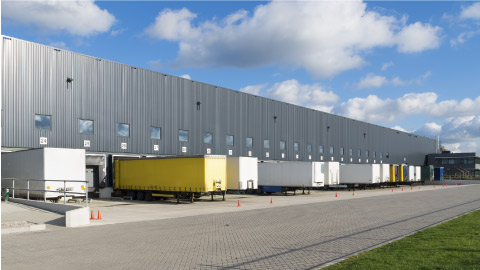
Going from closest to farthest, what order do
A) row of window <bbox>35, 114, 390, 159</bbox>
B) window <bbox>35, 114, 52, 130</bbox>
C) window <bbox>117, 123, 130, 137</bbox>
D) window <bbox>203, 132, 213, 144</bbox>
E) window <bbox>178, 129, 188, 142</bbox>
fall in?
1. window <bbox>35, 114, 52, 130</bbox>
2. row of window <bbox>35, 114, 390, 159</bbox>
3. window <bbox>117, 123, 130, 137</bbox>
4. window <bbox>178, 129, 188, 142</bbox>
5. window <bbox>203, 132, 213, 144</bbox>

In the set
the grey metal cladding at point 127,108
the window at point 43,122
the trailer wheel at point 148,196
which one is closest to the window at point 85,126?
the grey metal cladding at point 127,108

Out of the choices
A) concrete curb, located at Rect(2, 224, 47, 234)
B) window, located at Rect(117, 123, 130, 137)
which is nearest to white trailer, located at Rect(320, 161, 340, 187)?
window, located at Rect(117, 123, 130, 137)

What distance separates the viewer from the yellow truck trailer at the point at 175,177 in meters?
29.0

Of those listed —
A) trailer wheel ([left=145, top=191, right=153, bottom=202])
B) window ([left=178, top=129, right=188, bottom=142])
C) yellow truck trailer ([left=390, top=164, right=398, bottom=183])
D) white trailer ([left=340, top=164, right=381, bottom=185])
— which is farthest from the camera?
yellow truck trailer ([left=390, top=164, right=398, bottom=183])

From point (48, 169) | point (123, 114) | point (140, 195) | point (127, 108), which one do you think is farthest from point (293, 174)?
point (48, 169)

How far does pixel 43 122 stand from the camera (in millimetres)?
31047

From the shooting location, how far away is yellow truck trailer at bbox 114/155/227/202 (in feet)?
95.1

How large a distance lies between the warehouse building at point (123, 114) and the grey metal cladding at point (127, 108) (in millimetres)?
67

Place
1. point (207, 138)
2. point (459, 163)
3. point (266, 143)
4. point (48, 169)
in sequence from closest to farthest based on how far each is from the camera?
point (48, 169) < point (207, 138) < point (266, 143) < point (459, 163)

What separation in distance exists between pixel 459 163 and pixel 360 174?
234ft

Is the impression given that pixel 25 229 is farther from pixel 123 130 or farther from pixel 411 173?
pixel 411 173

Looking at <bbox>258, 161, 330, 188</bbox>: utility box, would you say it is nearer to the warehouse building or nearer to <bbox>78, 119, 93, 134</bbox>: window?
the warehouse building

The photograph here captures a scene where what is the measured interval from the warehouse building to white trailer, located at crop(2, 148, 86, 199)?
140 inches

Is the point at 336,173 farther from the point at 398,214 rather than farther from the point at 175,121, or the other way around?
the point at 398,214
